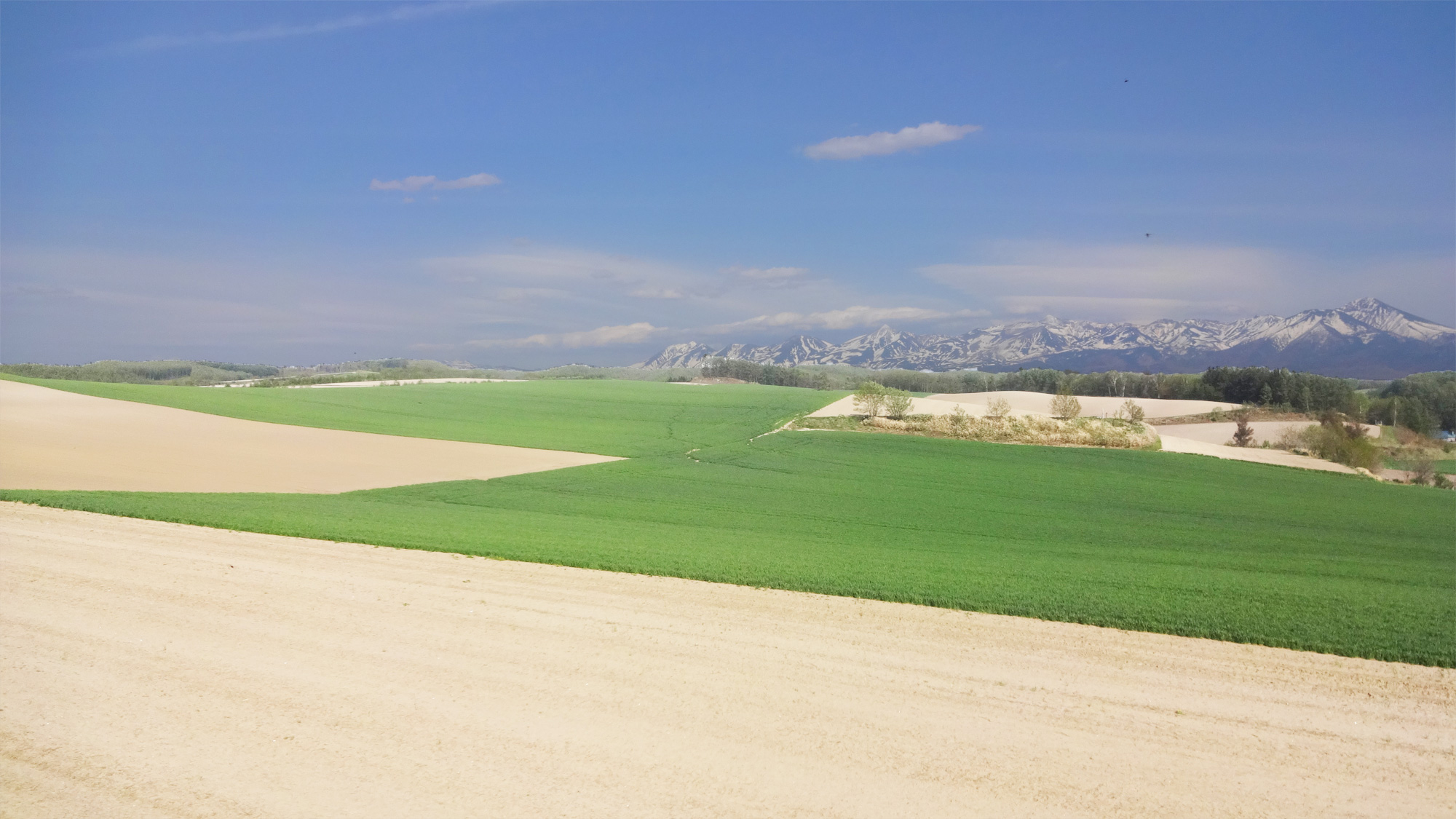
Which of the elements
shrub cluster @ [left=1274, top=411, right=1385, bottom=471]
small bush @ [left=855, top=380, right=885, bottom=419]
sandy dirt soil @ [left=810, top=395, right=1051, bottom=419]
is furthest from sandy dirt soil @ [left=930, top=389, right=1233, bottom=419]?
small bush @ [left=855, top=380, right=885, bottom=419]

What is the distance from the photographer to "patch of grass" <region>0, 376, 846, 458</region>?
51.4 meters

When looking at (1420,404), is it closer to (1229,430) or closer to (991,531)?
(1229,430)

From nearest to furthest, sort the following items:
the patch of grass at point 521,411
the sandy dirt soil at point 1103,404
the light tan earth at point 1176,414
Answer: the patch of grass at point 521,411
the light tan earth at point 1176,414
the sandy dirt soil at point 1103,404

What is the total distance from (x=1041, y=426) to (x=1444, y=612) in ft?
124

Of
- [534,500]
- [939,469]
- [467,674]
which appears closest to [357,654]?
[467,674]

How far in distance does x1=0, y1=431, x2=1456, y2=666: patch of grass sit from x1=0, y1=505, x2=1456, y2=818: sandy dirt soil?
1529 millimetres

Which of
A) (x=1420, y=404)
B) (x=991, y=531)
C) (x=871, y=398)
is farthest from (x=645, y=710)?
(x=1420, y=404)

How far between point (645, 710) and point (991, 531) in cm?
1877

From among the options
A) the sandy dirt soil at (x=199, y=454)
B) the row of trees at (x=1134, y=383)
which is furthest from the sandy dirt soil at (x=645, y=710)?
the row of trees at (x=1134, y=383)

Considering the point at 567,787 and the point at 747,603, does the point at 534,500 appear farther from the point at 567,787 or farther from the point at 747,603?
the point at 567,787

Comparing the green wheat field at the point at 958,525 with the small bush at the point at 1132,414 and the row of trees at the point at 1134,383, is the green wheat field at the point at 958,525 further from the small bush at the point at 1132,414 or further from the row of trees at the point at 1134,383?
the row of trees at the point at 1134,383

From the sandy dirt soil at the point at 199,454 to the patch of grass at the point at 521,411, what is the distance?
141 inches

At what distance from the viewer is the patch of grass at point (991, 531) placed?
15.1m

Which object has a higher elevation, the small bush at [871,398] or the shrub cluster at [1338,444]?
the small bush at [871,398]
